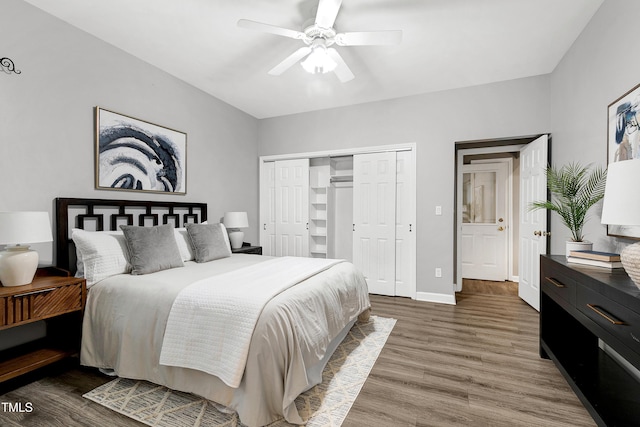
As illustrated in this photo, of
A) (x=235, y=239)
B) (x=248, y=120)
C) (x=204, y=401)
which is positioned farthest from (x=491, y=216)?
(x=204, y=401)

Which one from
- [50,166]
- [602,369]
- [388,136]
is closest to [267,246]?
[388,136]

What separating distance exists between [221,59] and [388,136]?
2306 millimetres

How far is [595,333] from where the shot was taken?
160cm

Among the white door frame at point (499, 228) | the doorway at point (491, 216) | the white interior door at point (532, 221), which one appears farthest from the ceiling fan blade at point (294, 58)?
the white door frame at point (499, 228)

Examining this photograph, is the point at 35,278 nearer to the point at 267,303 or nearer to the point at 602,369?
the point at 267,303

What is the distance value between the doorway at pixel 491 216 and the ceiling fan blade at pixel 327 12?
3651 mm

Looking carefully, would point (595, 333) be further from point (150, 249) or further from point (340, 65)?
point (150, 249)

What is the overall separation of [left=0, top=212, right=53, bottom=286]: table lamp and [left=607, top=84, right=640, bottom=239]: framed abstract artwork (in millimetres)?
3695

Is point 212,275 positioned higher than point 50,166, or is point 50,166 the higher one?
point 50,166

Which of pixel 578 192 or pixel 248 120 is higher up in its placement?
pixel 248 120

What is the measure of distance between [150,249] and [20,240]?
30.8 inches

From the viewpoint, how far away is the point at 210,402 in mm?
1833

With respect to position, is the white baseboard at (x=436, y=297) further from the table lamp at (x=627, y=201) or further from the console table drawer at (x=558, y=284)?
the table lamp at (x=627, y=201)

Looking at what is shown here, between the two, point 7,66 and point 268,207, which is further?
point 268,207
